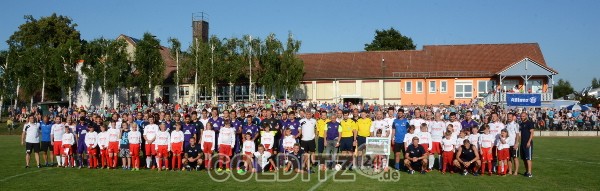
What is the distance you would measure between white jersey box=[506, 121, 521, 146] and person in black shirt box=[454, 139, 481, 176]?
1.00 metres

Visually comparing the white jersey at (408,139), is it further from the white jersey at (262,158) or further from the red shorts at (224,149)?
the red shorts at (224,149)

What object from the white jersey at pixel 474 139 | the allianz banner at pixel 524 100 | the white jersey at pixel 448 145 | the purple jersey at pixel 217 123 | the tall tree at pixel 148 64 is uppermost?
the tall tree at pixel 148 64

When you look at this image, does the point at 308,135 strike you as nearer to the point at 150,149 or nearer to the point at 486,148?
the point at 150,149

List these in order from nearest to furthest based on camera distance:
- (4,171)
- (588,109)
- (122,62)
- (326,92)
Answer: (4,171)
(588,109)
(122,62)
(326,92)

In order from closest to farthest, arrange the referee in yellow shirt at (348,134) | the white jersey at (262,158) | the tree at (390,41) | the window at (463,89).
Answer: the white jersey at (262,158) → the referee in yellow shirt at (348,134) → the window at (463,89) → the tree at (390,41)

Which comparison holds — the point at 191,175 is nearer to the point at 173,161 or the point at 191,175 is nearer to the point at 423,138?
the point at 173,161

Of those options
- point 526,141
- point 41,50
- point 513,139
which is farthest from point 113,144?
point 41,50

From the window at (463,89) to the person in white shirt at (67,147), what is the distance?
38.4 metres

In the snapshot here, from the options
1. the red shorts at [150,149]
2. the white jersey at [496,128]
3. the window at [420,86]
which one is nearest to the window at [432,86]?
the window at [420,86]

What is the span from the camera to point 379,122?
15250 mm

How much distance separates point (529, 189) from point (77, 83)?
47.5m

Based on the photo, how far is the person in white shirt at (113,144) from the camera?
50.8ft

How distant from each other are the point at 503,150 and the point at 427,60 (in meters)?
37.6

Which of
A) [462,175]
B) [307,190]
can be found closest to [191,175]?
[307,190]
